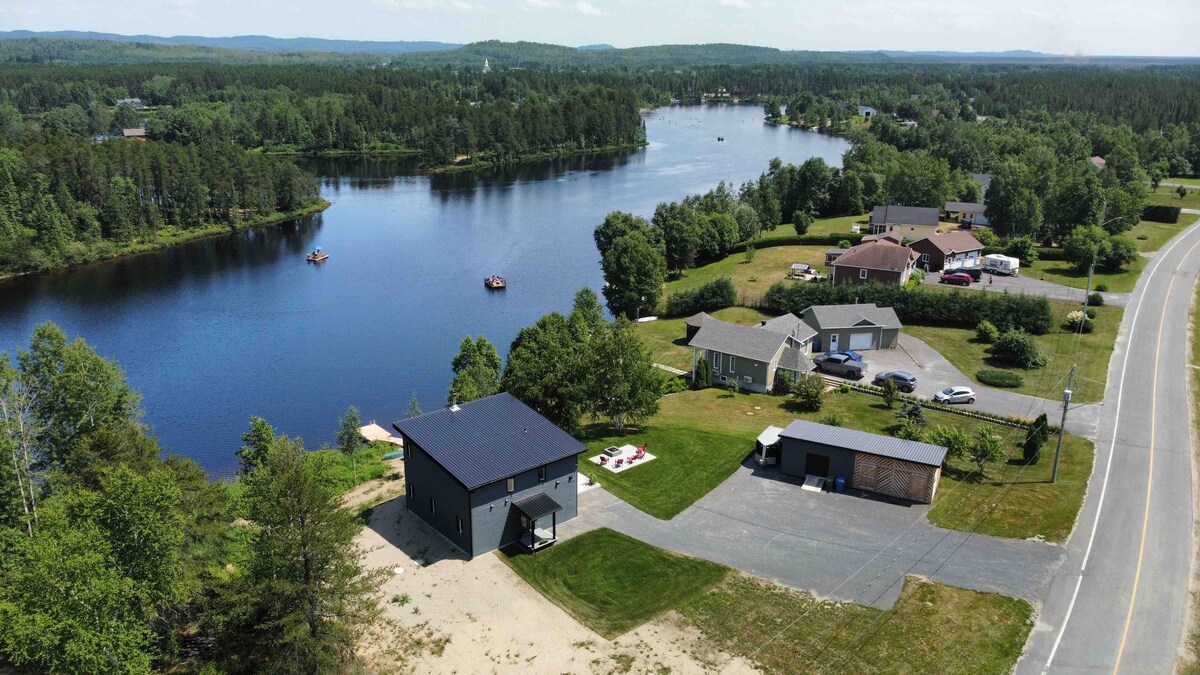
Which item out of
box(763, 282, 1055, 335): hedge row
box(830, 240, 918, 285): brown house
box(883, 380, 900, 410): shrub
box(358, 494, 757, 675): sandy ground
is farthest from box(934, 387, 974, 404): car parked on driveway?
box(358, 494, 757, 675): sandy ground

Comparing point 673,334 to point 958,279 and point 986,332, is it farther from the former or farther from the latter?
point 958,279

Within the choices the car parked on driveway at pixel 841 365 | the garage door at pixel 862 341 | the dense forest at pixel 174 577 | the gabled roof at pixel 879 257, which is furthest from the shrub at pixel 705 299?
the dense forest at pixel 174 577

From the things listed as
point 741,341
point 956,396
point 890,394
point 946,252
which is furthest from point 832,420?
point 946,252

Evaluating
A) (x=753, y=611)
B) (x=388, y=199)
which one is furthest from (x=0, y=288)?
(x=753, y=611)

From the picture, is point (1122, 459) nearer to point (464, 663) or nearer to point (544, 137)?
point (464, 663)

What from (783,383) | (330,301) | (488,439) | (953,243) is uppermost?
(953,243)

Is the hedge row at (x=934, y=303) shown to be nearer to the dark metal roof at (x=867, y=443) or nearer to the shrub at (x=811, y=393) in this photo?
the shrub at (x=811, y=393)
